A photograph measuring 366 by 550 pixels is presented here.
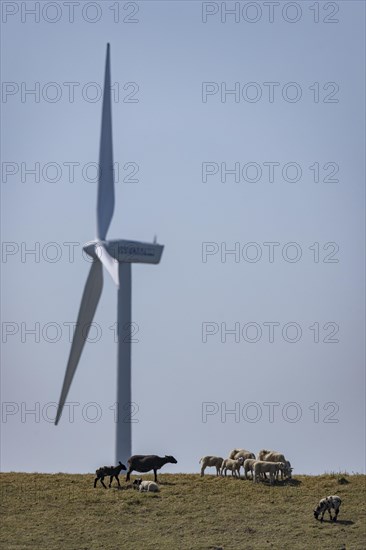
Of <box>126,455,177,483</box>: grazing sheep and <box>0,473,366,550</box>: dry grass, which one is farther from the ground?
<box>126,455,177,483</box>: grazing sheep

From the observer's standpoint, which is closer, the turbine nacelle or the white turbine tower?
the white turbine tower

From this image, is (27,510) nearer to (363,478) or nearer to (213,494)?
(213,494)

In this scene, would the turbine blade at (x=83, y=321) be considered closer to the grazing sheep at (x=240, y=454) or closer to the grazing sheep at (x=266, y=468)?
the grazing sheep at (x=240, y=454)

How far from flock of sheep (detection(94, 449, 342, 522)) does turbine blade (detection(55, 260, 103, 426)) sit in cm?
685

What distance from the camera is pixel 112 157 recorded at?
67.4 meters

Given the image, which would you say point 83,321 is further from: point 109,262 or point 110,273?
point 109,262

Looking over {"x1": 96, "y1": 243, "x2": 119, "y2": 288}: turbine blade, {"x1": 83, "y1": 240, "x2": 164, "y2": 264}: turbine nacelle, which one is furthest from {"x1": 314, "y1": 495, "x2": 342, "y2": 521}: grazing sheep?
{"x1": 83, "y1": 240, "x2": 164, "y2": 264}: turbine nacelle

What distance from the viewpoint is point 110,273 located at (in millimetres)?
63312

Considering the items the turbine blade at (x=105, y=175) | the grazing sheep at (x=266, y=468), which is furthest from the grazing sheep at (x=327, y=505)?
the turbine blade at (x=105, y=175)

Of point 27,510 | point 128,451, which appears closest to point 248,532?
point 27,510

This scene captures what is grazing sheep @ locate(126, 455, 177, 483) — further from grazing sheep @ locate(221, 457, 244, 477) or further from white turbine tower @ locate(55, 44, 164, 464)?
white turbine tower @ locate(55, 44, 164, 464)

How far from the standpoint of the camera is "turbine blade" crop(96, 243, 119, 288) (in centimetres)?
6297

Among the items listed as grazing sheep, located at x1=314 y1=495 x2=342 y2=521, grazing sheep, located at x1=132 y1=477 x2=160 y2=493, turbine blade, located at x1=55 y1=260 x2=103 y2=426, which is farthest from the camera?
turbine blade, located at x1=55 y1=260 x2=103 y2=426

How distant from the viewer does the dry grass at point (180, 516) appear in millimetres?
45438
